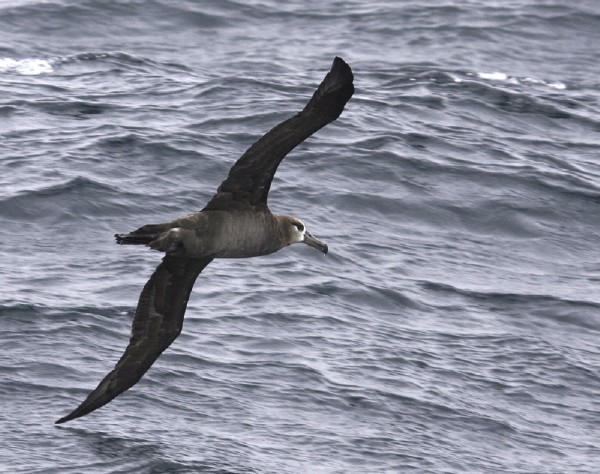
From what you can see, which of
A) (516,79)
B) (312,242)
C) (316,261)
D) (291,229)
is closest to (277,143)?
(291,229)

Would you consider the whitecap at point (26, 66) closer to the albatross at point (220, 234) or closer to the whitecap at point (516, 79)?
the whitecap at point (516, 79)

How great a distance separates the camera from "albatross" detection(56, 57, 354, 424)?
1041 centimetres

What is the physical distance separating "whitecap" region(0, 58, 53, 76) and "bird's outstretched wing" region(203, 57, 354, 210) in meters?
11.7

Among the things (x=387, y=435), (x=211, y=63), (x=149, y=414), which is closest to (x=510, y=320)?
(x=387, y=435)

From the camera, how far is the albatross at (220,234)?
10414 millimetres

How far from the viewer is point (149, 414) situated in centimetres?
1278

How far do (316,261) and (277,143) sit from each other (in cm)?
560

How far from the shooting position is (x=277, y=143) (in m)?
10.7

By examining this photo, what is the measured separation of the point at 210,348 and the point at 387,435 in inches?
83.3

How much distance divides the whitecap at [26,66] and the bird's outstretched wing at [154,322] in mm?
10957

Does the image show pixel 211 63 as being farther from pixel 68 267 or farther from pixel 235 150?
pixel 68 267

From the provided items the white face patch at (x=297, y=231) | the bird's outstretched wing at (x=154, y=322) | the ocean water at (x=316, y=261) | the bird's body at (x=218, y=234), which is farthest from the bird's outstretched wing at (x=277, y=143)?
the ocean water at (x=316, y=261)

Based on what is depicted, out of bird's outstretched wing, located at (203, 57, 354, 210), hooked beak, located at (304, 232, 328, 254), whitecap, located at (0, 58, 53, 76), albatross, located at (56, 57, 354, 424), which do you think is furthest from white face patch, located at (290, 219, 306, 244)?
whitecap, located at (0, 58, 53, 76)

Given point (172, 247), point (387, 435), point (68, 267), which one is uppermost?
point (172, 247)
